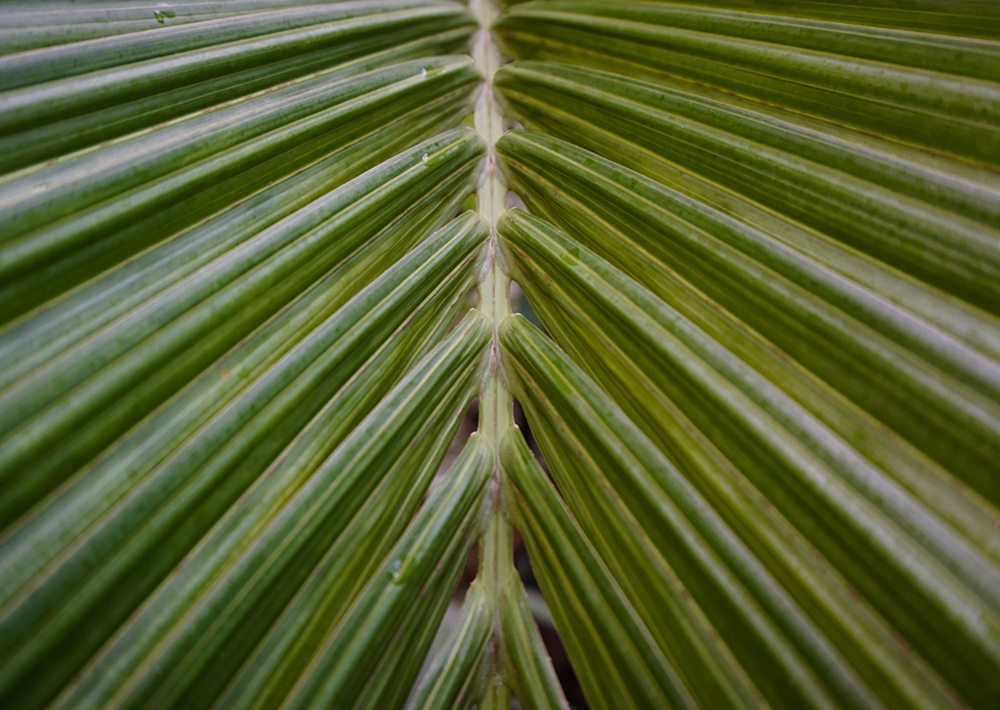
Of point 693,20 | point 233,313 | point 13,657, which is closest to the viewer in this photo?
point 13,657

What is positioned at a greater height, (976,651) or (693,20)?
(693,20)

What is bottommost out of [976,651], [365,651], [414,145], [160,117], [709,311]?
[365,651]

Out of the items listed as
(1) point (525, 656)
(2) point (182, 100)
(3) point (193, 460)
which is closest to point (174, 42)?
(2) point (182, 100)

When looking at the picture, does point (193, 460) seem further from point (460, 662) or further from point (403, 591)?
point (460, 662)

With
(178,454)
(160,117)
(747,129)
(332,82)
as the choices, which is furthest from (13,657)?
(747,129)

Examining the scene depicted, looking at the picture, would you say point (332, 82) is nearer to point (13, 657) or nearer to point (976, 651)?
point (13, 657)

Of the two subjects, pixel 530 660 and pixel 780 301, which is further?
pixel 530 660

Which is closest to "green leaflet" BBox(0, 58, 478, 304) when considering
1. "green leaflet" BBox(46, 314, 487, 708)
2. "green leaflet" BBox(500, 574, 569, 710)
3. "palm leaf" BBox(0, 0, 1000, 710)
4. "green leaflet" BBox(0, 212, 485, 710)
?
"palm leaf" BBox(0, 0, 1000, 710)
